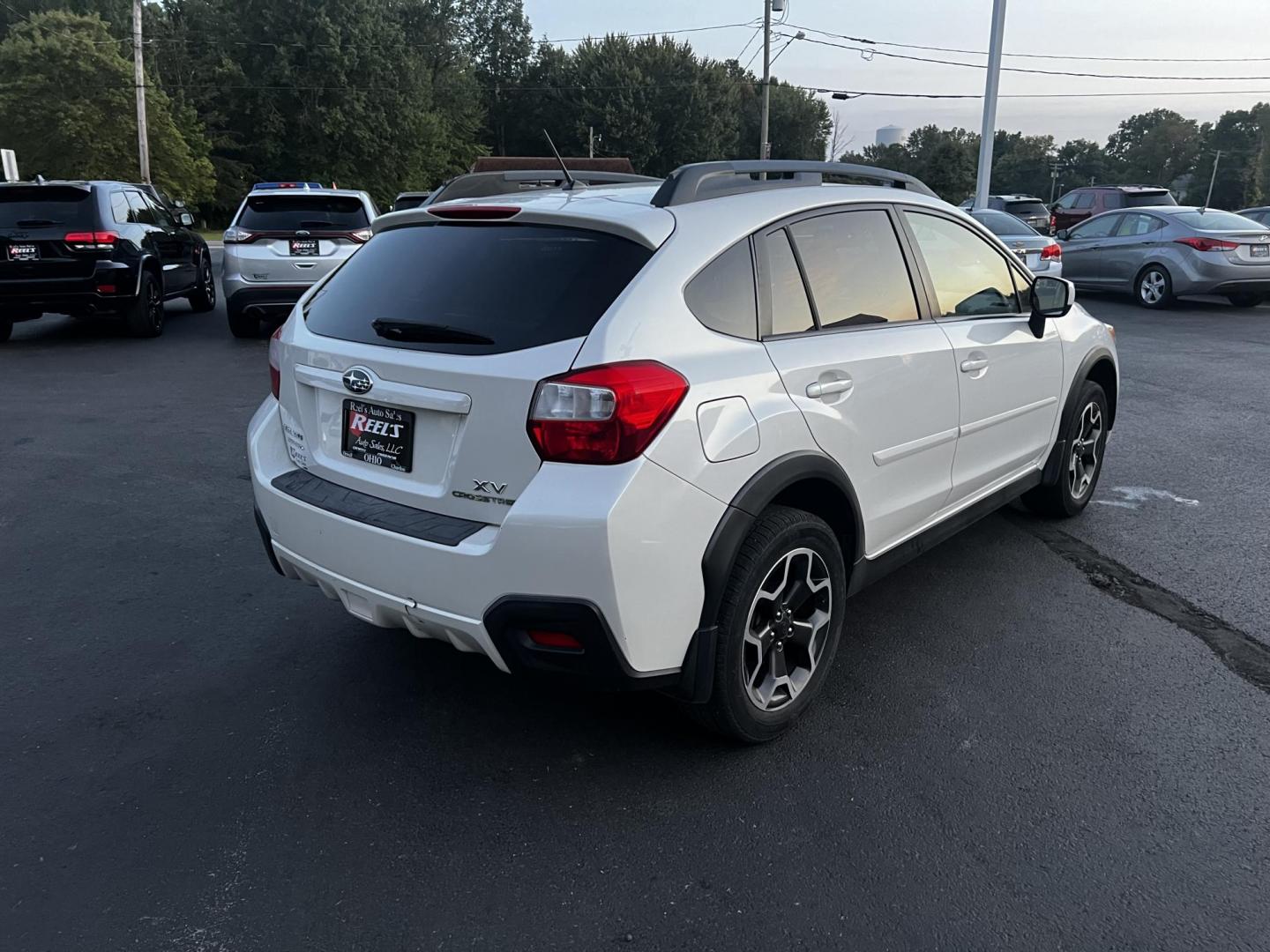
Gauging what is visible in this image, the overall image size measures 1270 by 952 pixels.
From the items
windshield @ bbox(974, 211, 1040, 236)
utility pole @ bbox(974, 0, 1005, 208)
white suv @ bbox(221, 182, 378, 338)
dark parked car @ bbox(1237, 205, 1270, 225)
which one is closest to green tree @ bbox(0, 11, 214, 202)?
utility pole @ bbox(974, 0, 1005, 208)

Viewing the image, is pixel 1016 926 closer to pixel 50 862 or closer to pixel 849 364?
pixel 849 364

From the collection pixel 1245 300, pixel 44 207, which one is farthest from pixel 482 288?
pixel 1245 300

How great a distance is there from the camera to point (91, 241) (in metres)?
10.2

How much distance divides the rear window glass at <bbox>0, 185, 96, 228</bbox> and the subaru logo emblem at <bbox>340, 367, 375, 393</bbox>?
9.11 meters

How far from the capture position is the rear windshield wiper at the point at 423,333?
2.78 meters

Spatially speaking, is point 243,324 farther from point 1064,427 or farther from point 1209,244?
point 1209,244

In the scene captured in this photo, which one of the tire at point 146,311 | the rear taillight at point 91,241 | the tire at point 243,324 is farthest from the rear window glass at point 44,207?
the tire at point 243,324

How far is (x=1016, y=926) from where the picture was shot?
231 cm

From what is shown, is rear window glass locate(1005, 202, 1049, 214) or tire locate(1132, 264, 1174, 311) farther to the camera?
rear window glass locate(1005, 202, 1049, 214)

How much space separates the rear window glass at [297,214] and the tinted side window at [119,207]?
1.25 m

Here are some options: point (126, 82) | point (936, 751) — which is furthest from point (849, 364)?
point (126, 82)

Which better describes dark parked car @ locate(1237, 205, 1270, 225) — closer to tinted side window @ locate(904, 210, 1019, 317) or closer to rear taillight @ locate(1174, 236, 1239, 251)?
rear taillight @ locate(1174, 236, 1239, 251)

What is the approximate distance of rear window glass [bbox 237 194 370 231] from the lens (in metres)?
11.0

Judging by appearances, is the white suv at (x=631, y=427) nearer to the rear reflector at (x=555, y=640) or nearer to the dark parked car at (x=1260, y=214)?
the rear reflector at (x=555, y=640)
